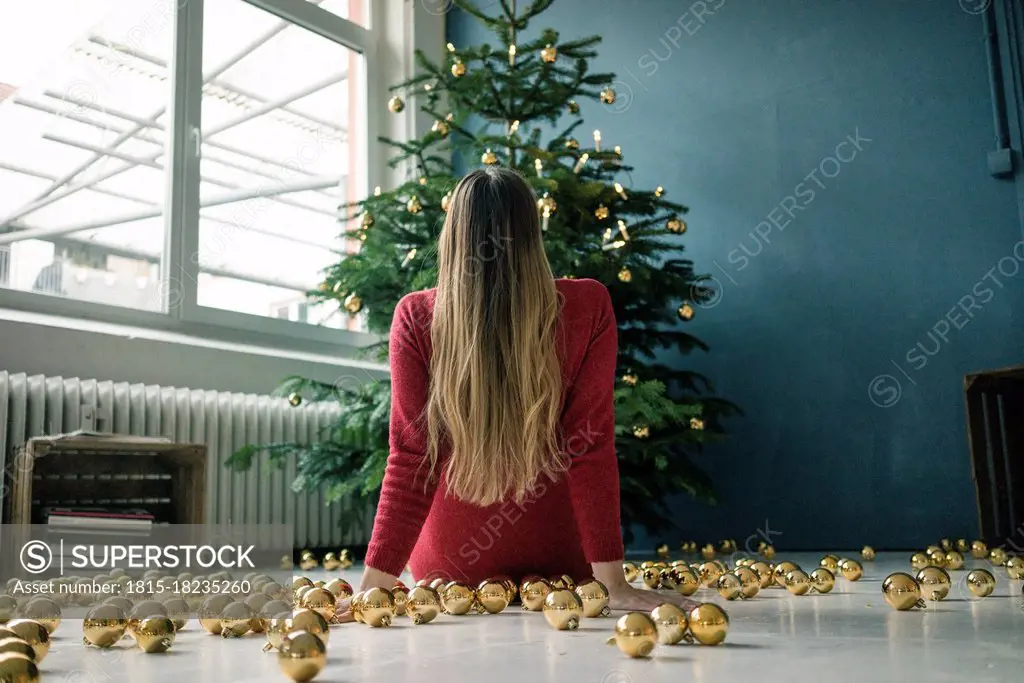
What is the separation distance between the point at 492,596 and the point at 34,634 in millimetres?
697

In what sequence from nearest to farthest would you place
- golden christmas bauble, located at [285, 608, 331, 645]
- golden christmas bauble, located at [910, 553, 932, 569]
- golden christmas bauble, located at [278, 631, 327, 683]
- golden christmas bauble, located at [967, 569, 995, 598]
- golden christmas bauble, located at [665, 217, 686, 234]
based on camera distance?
1. golden christmas bauble, located at [278, 631, 327, 683]
2. golden christmas bauble, located at [285, 608, 331, 645]
3. golden christmas bauble, located at [967, 569, 995, 598]
4. golden christmas bauble, located at [910, 553, 932, 569]
5. golden christmas bauble, located at [665, 217, 686, 234]

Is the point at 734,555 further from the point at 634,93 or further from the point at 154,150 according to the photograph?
the point at 154,150

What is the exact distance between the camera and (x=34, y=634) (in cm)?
104

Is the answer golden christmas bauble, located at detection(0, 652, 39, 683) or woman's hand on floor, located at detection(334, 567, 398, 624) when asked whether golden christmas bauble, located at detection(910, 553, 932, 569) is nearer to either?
woman's hand on floor, located at detection(334, 567, 398, 624)

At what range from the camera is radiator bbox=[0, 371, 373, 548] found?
2.77 metres

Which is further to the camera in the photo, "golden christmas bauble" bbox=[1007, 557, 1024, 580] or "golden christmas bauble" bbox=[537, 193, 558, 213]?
"golden christmas bauble" bbox=[537, 193, 558, 213]

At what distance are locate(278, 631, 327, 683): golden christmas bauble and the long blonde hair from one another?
0.58m

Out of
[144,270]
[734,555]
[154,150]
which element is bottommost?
[734,555]

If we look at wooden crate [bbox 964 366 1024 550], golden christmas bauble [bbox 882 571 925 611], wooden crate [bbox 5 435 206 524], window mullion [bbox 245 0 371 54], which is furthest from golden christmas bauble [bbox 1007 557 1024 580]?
window mullion [bbox 245 0 371 54]

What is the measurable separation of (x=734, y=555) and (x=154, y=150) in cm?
264

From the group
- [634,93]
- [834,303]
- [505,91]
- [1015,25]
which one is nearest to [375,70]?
[634,93]

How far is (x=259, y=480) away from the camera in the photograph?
11.6ft

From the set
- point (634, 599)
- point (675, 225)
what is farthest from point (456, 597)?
point (675, 225)

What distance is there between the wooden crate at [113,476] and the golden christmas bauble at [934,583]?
205cm
